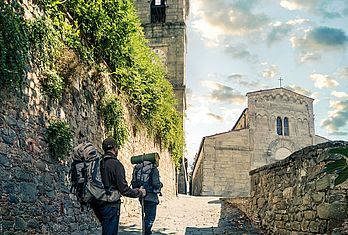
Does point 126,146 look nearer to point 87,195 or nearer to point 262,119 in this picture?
point 87,195

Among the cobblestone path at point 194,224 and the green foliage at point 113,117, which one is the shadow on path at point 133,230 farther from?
the green foliage at point 113,117

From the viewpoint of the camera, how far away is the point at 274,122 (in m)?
38.2

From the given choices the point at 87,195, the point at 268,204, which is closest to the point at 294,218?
the point at 268,204

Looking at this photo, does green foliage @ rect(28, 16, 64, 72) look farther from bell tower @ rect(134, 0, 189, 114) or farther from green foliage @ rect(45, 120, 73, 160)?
bell tower @ rect(134, 0, 189, 114)

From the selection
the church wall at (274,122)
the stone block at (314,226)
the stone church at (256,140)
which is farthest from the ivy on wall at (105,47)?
the church wall at (274,122)

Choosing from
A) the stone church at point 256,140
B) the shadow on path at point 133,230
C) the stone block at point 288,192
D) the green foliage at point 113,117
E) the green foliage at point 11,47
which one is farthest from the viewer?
the stone church at point 256,140

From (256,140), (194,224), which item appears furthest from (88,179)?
(256,140)

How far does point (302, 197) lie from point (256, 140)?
102 feet

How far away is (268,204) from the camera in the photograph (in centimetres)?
839

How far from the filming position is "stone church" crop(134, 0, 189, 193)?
102 feet

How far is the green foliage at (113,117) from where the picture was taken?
32.4 feet

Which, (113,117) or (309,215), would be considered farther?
(113,117)

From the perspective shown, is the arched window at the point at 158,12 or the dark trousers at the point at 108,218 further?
the arched window at the point at 158,12

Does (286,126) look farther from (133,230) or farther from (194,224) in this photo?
(133,230)
